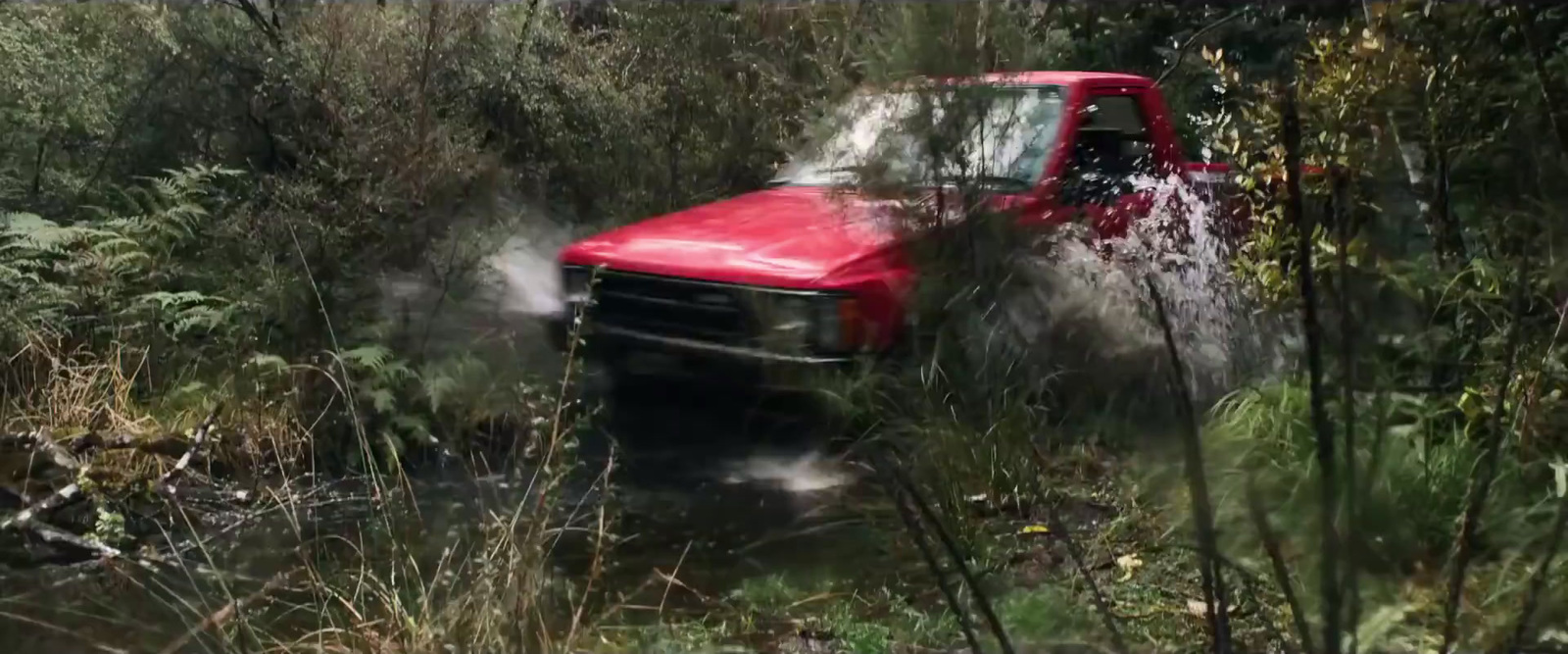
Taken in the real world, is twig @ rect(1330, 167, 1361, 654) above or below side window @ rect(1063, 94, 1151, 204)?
below

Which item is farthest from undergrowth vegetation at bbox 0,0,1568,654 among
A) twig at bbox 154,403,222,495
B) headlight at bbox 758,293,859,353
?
headlight at bbox 758,293,859,353

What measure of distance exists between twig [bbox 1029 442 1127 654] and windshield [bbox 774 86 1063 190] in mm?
631

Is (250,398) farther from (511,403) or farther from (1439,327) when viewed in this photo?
(1439,327)

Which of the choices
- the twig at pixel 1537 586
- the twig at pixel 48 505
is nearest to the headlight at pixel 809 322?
the twig at pixel 1537 586

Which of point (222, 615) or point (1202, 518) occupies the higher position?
point (1202, 518)

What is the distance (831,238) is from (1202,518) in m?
1.13

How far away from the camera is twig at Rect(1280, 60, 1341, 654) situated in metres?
1.85

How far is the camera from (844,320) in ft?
9.09

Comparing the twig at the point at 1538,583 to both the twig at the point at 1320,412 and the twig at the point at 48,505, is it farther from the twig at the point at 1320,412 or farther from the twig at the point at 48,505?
the twig at the point at 48,505

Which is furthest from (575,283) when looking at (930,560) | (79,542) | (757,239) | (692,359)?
(79,542)

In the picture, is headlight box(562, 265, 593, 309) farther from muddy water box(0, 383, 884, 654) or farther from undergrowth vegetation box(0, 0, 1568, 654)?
muddy water box(0, 383, 884, 654)

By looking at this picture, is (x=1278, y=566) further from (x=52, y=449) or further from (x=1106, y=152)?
(x=52, y=449)

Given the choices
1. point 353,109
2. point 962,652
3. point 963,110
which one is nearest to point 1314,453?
point 962,652

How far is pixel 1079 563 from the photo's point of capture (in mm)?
2467
